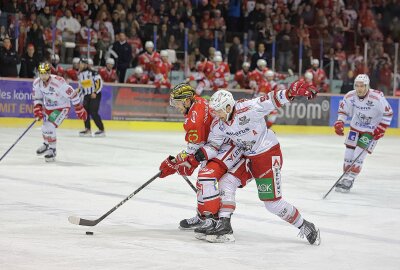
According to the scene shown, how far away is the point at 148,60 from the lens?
19188mm

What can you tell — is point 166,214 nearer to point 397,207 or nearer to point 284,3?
point 397,207

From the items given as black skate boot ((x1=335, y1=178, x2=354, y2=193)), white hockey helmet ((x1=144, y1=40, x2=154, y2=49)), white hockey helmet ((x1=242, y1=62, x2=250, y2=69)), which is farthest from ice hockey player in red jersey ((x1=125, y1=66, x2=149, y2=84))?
black skate boot ((x1=335, y1=178, x2=354, y2=193))

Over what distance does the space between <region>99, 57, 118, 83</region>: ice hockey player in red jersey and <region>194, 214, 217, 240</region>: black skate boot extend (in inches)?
488

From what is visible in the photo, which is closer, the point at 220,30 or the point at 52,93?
the point at 52,93

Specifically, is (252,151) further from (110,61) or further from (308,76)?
(308,76)

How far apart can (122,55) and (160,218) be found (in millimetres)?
11651

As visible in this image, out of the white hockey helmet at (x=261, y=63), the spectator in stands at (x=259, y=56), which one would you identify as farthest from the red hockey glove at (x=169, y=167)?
the spectator in stands at (x=259, y=56)

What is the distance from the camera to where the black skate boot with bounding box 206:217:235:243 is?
20.9 ft

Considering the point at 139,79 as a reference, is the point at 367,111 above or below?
above

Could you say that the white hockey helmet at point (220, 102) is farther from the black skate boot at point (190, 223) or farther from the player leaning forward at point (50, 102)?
the player leaning forward at point (50, 102)

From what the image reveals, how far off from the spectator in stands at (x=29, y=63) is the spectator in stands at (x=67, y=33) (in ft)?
2.41

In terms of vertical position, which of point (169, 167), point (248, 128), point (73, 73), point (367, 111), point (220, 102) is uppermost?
point (220, 102)

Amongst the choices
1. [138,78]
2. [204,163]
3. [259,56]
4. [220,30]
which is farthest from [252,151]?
[220,30]

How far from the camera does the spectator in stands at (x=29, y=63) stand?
17.6 metres
